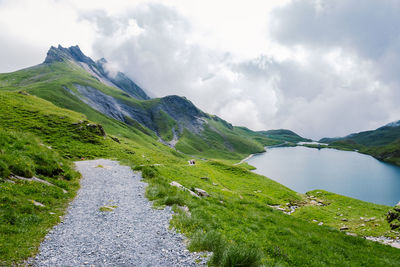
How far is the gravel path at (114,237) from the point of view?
24.5ft

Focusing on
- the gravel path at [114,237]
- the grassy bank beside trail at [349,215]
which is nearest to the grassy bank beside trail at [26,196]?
the gravel path at [114,237]

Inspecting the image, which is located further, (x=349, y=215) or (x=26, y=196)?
(x=349, y=215)

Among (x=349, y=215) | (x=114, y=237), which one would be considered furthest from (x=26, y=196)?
(x=349, y=215)

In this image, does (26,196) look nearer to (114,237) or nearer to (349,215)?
(114,237)

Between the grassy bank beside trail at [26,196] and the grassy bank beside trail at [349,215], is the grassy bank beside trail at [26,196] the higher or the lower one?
the higher one

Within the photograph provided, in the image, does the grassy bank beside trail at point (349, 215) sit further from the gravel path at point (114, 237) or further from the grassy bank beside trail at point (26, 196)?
the grassy bank beside trail at point (26, 196)

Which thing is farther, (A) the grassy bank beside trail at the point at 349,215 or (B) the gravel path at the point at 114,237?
(A) the grassy bank beside trail at the point at 349,215

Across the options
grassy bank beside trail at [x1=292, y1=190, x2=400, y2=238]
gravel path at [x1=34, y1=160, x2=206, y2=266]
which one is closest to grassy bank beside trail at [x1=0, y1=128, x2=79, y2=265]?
gravel path at [x1=34, y1=160, x2=206, y2=266]

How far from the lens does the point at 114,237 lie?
30.5 feet

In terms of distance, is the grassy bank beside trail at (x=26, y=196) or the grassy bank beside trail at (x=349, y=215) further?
the grassy bank beside trail at (x=349, y=215)

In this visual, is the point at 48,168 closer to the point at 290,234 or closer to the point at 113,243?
the point at 113,243

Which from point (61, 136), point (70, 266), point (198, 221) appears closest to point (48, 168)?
point (70, 266)

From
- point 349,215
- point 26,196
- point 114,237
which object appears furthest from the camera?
point 349,215

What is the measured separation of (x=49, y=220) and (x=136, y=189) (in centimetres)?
790
